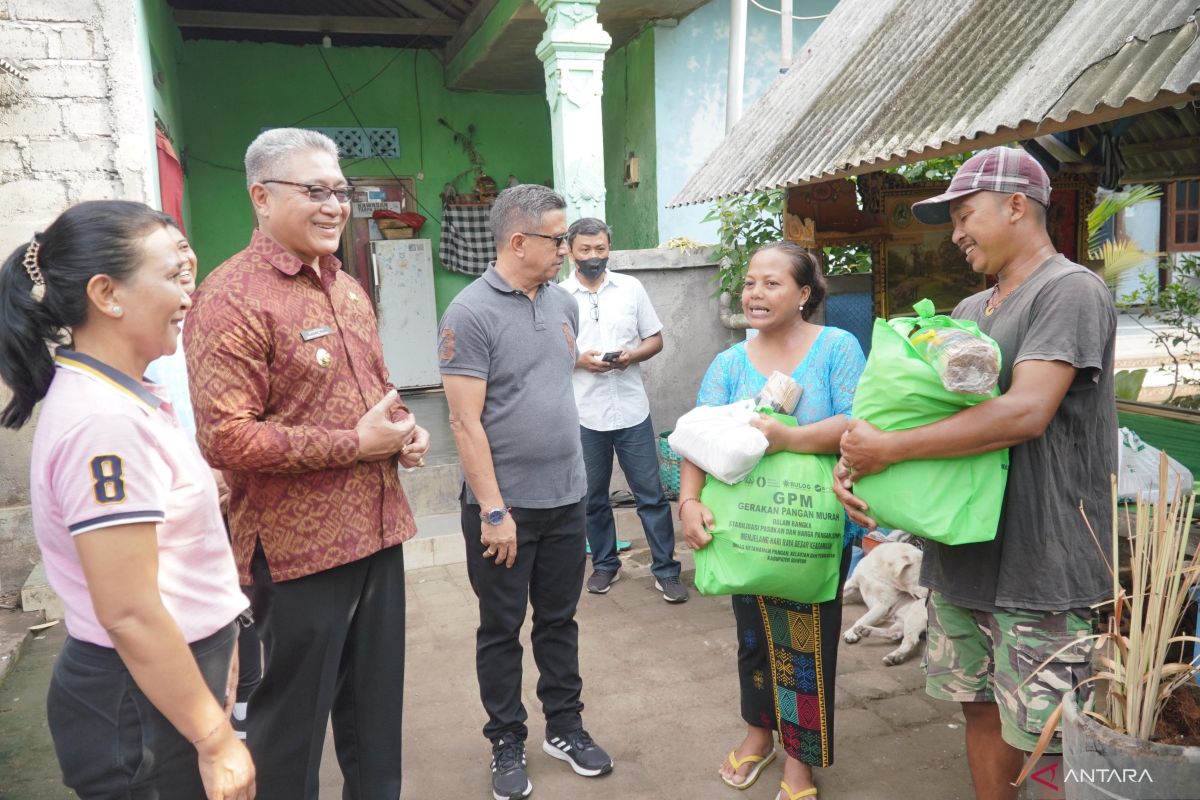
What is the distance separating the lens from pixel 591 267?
196 inches

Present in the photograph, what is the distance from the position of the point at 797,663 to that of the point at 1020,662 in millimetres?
744

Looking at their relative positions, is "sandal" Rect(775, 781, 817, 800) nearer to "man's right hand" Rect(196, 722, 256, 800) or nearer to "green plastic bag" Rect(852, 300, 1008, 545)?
"green plastic bag" Rect(852, 300, 1008, 545)

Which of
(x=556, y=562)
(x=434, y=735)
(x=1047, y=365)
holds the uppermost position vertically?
(x=1047, y=365)

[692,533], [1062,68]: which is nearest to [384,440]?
[692,533]

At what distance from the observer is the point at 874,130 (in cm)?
400

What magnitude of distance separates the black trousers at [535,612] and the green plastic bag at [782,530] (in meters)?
0.66

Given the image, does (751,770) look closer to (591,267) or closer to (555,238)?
(555,238)

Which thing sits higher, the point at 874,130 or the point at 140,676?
the point at 874,130

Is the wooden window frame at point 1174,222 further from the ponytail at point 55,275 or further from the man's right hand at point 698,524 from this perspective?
the ponytail at point 55,275

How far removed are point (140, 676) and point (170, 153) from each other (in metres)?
5.24

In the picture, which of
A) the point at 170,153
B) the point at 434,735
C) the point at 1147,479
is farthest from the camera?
the point at 170,153

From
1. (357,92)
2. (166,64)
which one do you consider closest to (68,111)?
(166,64)

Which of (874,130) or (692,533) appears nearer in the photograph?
(692,533)

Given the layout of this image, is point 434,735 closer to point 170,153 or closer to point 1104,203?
point 170,153
